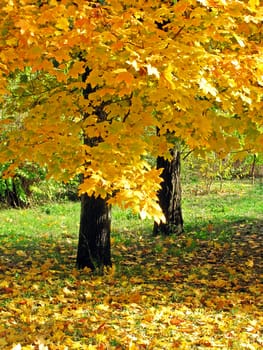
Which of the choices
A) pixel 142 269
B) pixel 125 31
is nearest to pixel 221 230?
pixel 142 269

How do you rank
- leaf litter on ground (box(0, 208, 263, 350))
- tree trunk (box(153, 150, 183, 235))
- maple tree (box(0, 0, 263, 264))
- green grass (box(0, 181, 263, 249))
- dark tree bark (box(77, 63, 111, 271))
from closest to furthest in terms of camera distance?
1. maple tree (box(0, 0, 263, 264))
2. leaf litter on ground (box(0, 208, 263, 350))
3. dark tree bark (box(77, 63, 111, 271))
4. tree trunk (box(153, 150, 183, 235))
5. green grass (box(0, 181, 263, 249))

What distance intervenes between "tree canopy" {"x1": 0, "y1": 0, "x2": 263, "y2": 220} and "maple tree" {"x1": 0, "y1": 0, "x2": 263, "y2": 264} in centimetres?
1

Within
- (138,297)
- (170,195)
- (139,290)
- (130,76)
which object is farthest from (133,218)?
(130,76)

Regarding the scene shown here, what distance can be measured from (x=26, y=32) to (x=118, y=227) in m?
8.76

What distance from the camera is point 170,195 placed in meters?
10.5

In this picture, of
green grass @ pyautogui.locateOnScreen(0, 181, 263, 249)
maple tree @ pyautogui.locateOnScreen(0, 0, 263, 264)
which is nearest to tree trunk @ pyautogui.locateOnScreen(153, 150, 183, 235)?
green grass @ pyautogui.locateOnScreen(0, 181, 263, 249)

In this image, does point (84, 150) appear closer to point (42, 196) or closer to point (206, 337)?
point (206, 337)

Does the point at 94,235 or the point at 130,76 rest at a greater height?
the point at 130,76

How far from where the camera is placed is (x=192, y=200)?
18.5m

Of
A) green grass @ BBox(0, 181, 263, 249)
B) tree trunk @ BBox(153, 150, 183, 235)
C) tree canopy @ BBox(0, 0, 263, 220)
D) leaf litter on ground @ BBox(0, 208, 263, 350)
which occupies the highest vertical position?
tree canopy @ BBox(0, 0, 263, 220)

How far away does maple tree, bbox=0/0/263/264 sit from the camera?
4023 millimetres

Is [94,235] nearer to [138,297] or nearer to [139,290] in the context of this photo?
[139,290]

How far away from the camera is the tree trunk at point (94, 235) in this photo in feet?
24.3

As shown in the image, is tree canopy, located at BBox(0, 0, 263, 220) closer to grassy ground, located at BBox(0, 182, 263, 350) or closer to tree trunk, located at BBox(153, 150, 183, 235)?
grassy ground, located at BBox(0, 182, 263, 350)
